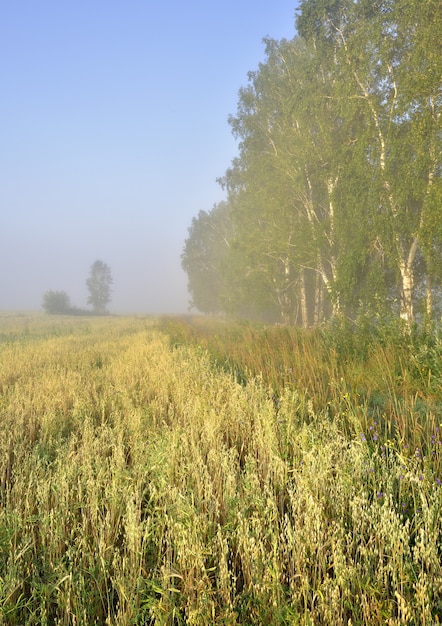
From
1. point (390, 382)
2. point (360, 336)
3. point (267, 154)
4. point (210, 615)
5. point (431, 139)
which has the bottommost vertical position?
point (210, 615)

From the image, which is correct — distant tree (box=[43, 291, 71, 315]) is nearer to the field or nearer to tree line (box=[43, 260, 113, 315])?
tree line (box=[43, 260, 113, 315])

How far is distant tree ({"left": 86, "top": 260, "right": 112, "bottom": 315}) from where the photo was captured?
6344 cm

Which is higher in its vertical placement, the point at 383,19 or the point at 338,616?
the point at 383,19

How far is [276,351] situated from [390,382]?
308cm

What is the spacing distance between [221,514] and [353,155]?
1326cm

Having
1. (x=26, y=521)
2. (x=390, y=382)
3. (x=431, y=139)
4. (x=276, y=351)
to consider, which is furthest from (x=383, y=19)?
(x=26, y=521)

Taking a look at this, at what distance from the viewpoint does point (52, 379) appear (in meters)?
5.85

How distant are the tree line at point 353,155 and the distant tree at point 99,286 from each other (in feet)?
168

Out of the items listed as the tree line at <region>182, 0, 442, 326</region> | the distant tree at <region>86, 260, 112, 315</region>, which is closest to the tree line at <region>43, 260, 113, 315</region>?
the distant tree at <region>86, 260, 112, 315</region>

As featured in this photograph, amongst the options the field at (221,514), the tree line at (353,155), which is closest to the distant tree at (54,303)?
the tree line at (353,155)

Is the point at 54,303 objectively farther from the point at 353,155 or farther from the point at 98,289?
the point at 353,155

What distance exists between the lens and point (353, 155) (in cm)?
1185

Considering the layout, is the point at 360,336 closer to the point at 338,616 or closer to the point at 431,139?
the point at 338,616

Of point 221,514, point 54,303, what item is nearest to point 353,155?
point 221,514
